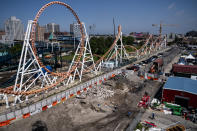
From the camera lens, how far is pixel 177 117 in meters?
13.8

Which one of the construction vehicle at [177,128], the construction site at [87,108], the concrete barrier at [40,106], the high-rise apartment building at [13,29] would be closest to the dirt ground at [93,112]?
the construction site at [87,108]

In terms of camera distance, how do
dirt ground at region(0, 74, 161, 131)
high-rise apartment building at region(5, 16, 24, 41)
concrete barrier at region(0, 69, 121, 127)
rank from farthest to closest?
1. high-rise apartment building at region(5, 16, 24, 41)
2. concrete barrier at region(0, 69, 121, 127)
3. dirt ground at region(0, 74, 161, 131)

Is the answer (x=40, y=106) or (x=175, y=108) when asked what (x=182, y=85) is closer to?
(x=175, y=108)

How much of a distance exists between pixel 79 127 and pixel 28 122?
16.3ft

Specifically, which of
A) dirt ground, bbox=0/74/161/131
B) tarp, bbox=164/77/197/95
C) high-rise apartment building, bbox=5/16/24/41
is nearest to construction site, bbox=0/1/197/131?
dirt ground, bbox=0/74/161/131

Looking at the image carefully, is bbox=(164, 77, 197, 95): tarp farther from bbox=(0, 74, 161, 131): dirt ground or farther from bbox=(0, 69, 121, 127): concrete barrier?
bbox=(0, 69, 121, 127): concrete barrier

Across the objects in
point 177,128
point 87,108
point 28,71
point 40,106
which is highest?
point 28,71

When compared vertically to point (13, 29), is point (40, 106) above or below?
below

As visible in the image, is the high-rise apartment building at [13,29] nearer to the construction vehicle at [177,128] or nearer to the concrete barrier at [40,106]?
the concrete barrier at [40,106]

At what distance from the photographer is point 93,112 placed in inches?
584

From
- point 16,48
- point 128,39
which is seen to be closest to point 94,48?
point 16,48

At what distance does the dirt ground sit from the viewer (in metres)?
12.5

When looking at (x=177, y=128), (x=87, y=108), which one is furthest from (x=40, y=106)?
(x=177, y=128)

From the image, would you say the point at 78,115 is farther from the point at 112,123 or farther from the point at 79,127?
the point at 112,123
